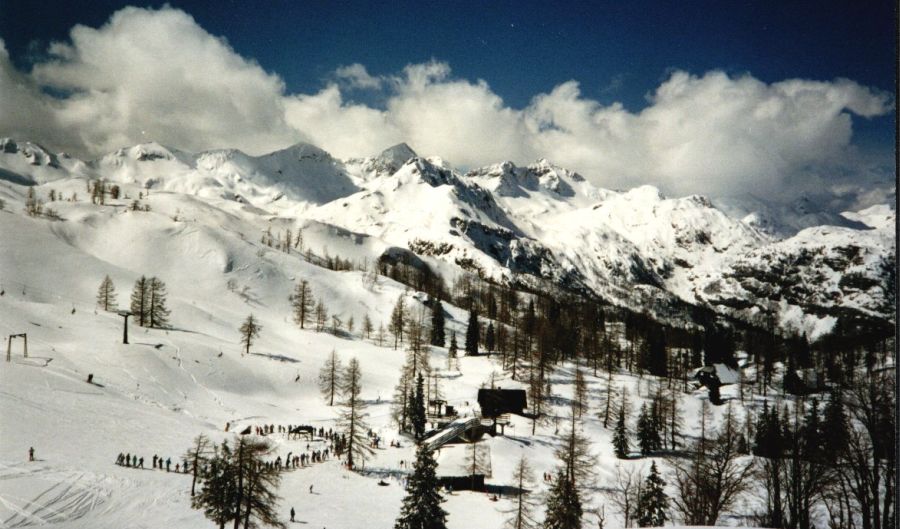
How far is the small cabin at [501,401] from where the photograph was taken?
5919cm

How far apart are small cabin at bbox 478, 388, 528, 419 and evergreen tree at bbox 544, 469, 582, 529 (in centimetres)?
2977

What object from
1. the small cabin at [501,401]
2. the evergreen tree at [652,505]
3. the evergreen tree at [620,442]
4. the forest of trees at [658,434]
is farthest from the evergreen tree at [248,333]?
the evergreen tree at [652,505]

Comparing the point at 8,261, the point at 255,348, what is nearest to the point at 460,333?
the point at 255,348

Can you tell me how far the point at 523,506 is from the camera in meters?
35.6

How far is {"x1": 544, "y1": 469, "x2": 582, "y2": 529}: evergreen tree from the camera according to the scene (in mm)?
27344

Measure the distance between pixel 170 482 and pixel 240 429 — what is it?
53.1 ft

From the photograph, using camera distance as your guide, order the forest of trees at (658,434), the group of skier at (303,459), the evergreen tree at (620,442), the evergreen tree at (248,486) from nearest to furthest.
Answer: the forest of trees at (658,434) → the evergreen tree at (248,486) → the group of skier at (303,459) → the evergreen tree at (620,442)

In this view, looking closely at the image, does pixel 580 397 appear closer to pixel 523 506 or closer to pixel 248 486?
pixel 523 506

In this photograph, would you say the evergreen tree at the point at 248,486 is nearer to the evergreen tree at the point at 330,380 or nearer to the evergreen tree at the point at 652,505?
the evergreen tree at the point at 652,505

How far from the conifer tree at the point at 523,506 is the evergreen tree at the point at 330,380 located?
32.5 meters

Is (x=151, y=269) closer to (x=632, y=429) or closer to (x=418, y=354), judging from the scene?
(x=418, y=354)

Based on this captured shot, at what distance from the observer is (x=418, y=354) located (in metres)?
86.3

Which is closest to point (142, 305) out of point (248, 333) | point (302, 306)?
point (248, 333)

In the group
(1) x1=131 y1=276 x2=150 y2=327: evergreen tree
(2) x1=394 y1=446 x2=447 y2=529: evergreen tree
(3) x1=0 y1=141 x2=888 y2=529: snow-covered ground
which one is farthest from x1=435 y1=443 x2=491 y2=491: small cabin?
(1) x1=131 y1=276 x2=150 y2=327: evergreen tree
